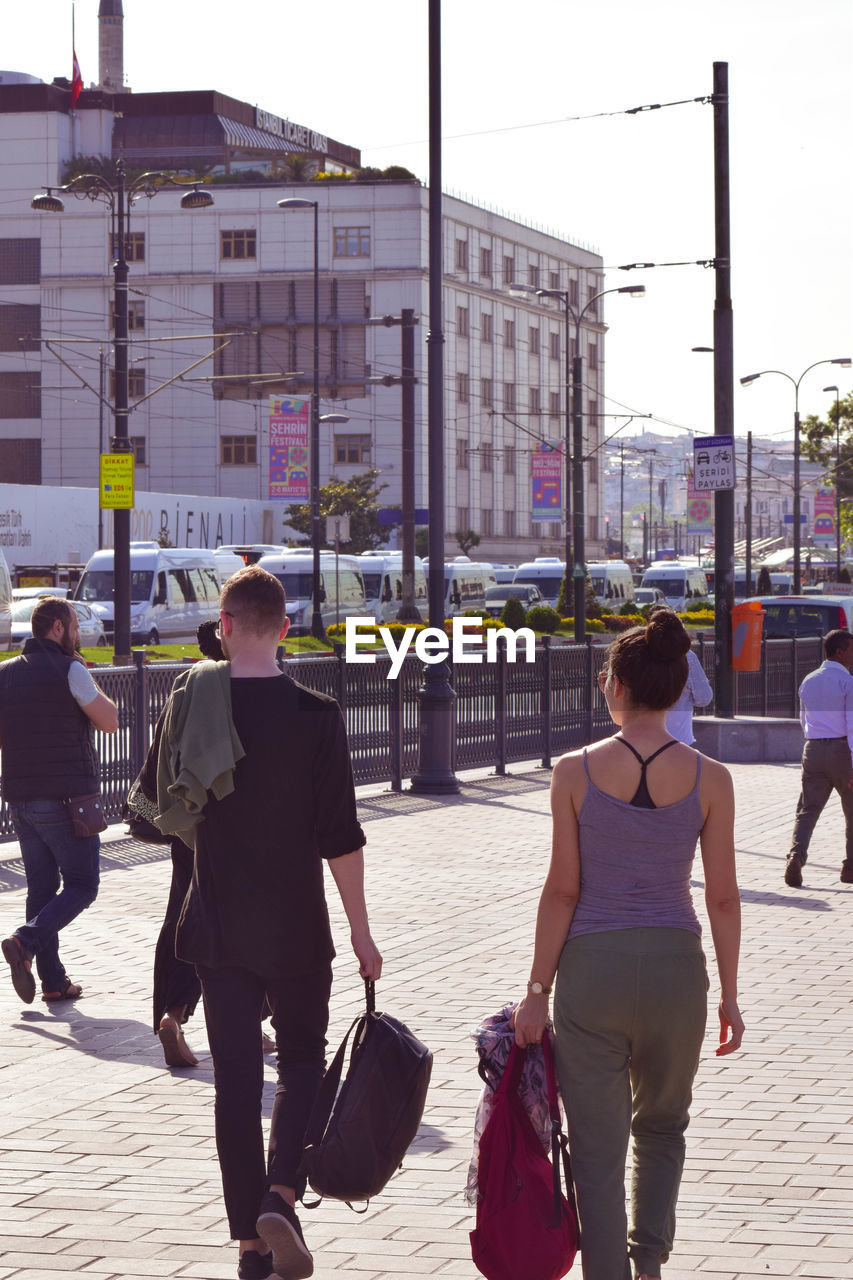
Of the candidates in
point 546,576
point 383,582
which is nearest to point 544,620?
point 383,582

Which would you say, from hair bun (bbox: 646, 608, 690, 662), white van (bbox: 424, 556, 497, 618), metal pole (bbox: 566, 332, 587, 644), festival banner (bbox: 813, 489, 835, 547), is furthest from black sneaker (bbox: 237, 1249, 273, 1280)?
festival banner (bbox: 813, 489, 835, 547)

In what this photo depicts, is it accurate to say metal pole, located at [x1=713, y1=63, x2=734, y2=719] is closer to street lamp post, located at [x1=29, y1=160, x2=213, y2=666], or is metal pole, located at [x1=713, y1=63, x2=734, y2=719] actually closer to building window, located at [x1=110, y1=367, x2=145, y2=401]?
street lamp post, located at [x1=29, y1=160, x2=213, y2=666]

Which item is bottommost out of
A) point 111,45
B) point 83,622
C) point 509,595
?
point 83,622

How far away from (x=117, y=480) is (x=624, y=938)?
22.6 m

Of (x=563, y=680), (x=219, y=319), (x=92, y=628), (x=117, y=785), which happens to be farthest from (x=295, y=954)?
(x=219, y=319)

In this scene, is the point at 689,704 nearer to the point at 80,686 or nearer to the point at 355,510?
the point at 80,686

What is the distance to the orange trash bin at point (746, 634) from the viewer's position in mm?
19141

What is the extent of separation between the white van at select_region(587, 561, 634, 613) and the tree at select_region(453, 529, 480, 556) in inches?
950

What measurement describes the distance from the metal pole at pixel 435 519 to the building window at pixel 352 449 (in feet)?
223

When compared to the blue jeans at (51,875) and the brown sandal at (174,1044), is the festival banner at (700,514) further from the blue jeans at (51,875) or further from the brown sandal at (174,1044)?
the brown sandal at (174,1044)

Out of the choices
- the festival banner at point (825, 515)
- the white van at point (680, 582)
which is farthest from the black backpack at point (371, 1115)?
the festival banner at point (825, 515)

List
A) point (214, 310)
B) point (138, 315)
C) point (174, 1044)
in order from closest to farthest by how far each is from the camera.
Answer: point (174, 1044) → point (138, 315) → point (214, 310)

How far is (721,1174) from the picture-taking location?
18.6ft

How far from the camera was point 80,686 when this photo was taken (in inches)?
324
